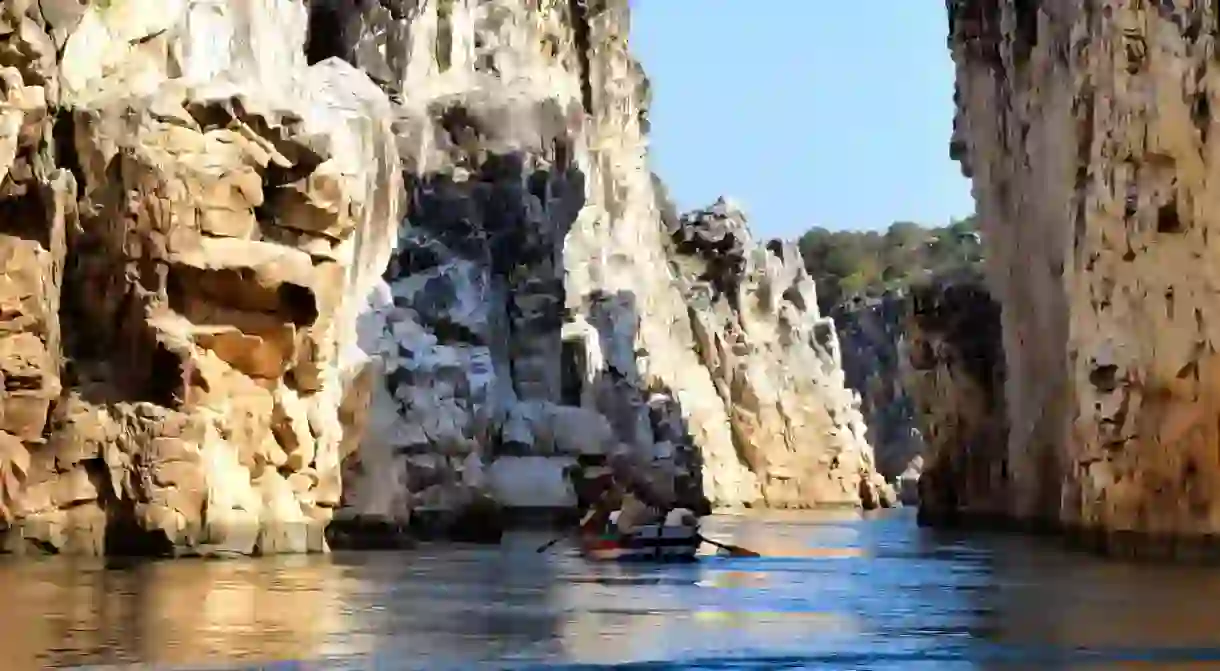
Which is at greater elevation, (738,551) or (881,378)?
(881,378)

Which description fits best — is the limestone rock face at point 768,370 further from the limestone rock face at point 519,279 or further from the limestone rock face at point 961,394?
the limestone rock face at point 961,394

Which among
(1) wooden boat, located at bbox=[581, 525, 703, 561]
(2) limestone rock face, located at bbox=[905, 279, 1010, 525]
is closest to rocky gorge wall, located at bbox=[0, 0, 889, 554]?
(1) wooden boat, located at bbox=[581, 525, 703, 561]

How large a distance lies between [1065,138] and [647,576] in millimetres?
21476

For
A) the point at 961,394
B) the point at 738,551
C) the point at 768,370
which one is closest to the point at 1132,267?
the point at 738,551

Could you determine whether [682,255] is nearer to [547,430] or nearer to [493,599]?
[547,430]

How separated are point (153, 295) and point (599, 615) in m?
11.1

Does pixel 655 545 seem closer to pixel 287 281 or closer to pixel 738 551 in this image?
pixel 738 551

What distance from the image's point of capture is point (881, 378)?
110m

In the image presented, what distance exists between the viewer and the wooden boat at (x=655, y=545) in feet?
84.4

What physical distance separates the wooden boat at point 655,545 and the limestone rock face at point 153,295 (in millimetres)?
4830

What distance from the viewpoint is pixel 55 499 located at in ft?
76.6

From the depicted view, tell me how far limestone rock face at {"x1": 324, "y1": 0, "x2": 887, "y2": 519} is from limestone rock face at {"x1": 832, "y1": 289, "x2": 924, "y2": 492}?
1087 inches

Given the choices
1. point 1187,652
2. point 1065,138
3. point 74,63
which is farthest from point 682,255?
point 1187,652

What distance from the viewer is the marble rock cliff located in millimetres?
27672
